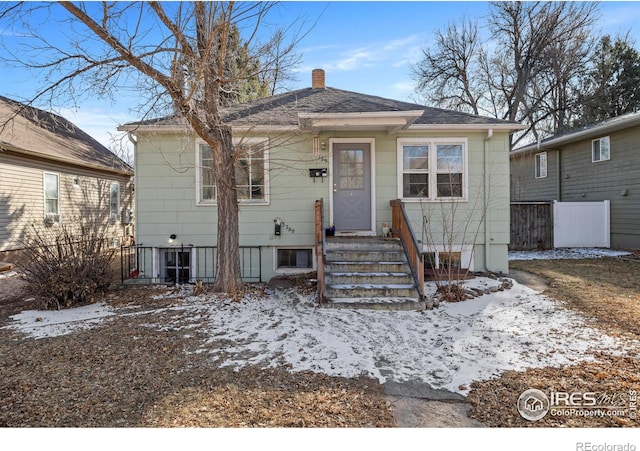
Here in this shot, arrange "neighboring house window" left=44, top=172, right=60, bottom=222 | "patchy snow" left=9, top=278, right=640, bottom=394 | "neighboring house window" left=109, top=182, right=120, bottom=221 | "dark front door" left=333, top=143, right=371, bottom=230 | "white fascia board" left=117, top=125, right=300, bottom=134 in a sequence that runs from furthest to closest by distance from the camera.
Result: "neighboring house window" left=109, top=182, right=120, bottom=221 < "neighboring house window" left=44, top=172, right=60, bottom=222 < "dark front door" left=333, top=143, right=371, bottom=230 < "white fascia board" left=117, top=125, right=300, bottom=134 < "patchy snow" left=9, top=278, right=640, bottom=394

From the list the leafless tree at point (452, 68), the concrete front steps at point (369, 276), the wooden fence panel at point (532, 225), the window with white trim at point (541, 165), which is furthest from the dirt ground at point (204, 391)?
the leafless tree at point (452, 68)

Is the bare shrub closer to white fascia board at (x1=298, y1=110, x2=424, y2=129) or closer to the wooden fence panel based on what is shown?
white fascia board at (x1=298, y1=110, x2=424, y2=129)

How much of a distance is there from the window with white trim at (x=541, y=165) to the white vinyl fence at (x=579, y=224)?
362 cm

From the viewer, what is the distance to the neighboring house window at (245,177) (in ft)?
25.9

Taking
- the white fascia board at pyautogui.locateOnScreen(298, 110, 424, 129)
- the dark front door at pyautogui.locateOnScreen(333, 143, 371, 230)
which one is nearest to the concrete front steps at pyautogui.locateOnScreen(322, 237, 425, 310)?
the dark front door at pyautogui.locateOnScreen(333, 143, 371, 230)

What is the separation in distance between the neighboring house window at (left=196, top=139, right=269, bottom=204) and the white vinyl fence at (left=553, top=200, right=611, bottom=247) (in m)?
10.4

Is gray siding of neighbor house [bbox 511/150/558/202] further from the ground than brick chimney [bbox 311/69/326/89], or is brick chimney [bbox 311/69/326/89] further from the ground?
brick chimney [bbox 311/69/326/89]

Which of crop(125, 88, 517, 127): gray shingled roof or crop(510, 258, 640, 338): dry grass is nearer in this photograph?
crop(510, 258, 640, 338): dry grass

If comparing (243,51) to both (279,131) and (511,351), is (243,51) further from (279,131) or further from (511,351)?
(511,351)

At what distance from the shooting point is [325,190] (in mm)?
7914

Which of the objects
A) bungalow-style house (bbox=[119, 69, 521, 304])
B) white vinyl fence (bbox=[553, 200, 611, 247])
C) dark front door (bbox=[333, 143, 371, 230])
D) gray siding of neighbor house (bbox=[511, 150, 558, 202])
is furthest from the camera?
gray siding of neighbor house (bbox=[511, 150, 558, 202])

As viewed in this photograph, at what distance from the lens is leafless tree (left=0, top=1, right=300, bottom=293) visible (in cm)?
504

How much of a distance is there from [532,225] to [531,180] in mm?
5135

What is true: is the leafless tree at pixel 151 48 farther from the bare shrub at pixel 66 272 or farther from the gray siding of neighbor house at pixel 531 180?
the gray siding of neighbor house at pixel 531 180
